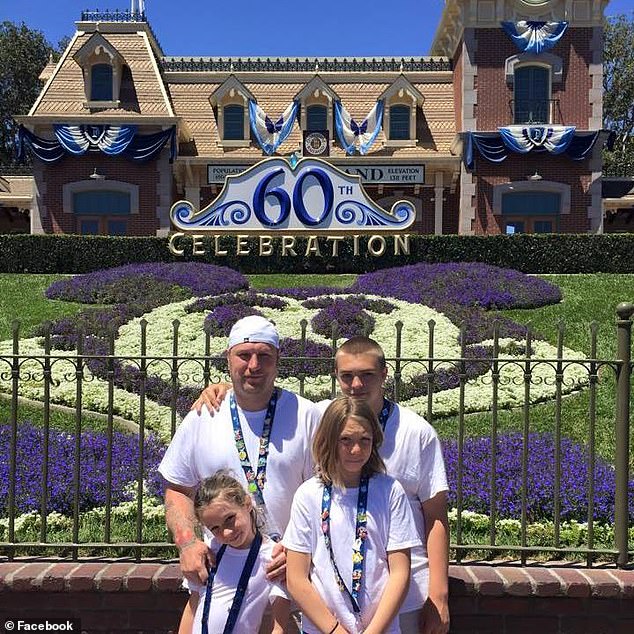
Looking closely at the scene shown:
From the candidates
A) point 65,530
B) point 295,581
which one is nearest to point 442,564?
point 295,581

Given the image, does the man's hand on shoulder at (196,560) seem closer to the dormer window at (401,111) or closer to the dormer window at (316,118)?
the dormer window at (401,111)

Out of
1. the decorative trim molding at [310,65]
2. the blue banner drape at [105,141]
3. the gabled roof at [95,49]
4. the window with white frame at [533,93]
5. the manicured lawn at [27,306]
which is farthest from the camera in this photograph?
the decorative trim molding at [310,65]

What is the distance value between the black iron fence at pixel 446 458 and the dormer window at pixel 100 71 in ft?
58.3

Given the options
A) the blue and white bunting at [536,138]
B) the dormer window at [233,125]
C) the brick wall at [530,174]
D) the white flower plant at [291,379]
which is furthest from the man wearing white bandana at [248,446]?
the dormer window at [233,125]

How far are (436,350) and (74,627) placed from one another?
21.8 ft

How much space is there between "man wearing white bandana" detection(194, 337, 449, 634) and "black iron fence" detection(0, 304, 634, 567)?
1235 mm

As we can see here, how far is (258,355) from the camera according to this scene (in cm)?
317

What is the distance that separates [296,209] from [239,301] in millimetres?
6498

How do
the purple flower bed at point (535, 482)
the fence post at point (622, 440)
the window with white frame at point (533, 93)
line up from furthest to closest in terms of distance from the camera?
the window with white frame at point (533, 93), the purple flower bed at point (535, 482), the fence post at point (622, 440)

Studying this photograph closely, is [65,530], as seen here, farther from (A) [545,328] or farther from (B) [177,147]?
(B) [177,147]

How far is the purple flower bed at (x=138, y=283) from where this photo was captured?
1380cm

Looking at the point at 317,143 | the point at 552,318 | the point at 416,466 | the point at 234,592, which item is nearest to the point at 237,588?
the point at 234,592

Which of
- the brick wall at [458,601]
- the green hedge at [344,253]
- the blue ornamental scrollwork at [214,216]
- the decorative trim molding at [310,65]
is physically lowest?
the brick wall at [458,601]

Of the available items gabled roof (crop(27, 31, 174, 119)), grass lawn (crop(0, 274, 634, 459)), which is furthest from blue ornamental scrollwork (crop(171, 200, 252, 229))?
gabled roof (crop(27, 31, 174, 119))
